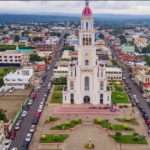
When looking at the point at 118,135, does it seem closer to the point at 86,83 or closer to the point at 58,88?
the point at 86,83

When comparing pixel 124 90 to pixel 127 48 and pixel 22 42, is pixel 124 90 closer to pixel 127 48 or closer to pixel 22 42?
pixel 127 48

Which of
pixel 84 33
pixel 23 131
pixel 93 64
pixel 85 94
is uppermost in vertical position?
pixel 84 33

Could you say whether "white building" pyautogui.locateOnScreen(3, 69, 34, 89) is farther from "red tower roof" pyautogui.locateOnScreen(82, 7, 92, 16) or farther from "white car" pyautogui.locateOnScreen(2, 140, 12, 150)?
"white car" pyautogui.locateOnScreen(2, 140, 12, 150)

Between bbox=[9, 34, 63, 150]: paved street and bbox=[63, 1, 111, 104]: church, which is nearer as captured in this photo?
bbox=[9, 34, 63, 150]: paved street

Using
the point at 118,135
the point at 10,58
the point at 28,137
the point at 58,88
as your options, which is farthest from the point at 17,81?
the point at 118,135

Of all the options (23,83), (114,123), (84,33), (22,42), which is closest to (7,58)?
(23,83)

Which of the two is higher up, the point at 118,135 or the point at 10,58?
the point at 10,58

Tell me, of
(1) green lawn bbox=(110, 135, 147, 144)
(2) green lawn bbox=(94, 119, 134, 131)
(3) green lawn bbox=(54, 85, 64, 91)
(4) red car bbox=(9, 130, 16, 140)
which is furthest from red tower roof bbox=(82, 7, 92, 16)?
(4) red car bbox=(9, 130, 16, 140)

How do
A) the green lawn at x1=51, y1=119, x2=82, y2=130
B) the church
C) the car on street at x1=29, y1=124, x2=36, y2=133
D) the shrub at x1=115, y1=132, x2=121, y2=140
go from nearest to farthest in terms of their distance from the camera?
the shrub at x1=115, y1=132, x2=121, y2=140 → the car on street at x1=29, y1=124, x2=36, y2=133 → the green lawn at x1=51, y1=119, x2=82, y2=130 → the church
